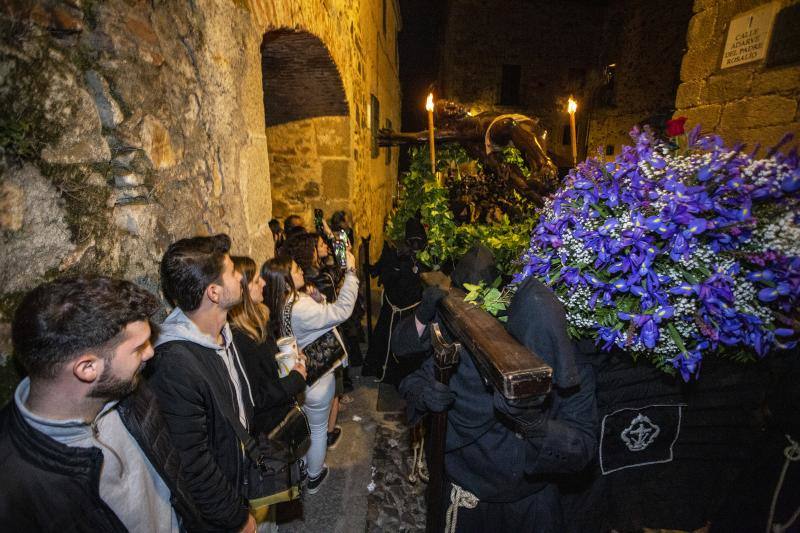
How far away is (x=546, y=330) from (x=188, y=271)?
1.61 m

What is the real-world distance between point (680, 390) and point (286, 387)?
221cm

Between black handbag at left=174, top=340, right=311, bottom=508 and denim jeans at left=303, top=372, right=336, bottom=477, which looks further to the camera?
denim jeans at left=303, top=372, right=336, bottom=477

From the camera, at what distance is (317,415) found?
117 inches

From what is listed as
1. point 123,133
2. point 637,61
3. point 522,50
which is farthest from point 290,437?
point 522,50

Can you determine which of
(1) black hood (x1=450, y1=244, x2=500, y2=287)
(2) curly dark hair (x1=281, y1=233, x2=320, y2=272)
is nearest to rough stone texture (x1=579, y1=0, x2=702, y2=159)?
(2) curly dark hair (x1=281, y1=233, x2=320, y2=272)

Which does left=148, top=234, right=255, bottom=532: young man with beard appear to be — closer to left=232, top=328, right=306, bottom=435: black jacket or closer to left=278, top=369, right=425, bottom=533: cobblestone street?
left=232, top=328, right=306, bottom=435: black jacket

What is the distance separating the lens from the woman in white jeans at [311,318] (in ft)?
9.07

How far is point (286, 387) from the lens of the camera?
2.15 metres

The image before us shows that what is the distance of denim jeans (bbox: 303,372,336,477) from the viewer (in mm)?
2958

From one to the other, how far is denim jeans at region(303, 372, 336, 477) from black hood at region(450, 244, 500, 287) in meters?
1.67

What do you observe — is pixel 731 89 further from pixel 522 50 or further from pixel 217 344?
pixel 522 50

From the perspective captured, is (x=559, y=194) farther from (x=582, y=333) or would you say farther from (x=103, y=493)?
(x=103, y=493)

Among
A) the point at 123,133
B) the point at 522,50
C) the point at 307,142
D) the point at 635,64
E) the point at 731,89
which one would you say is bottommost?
the point at 123,133

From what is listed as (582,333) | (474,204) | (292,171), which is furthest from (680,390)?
(292,171)
